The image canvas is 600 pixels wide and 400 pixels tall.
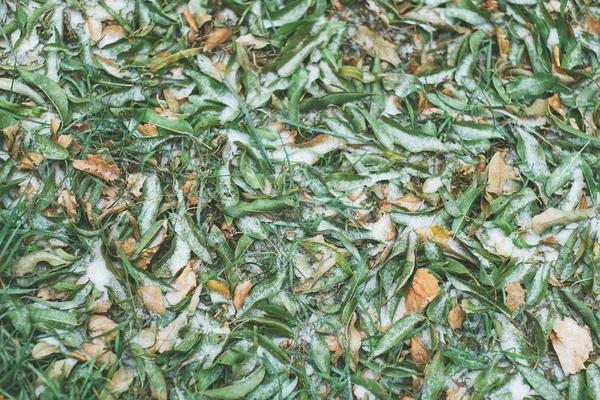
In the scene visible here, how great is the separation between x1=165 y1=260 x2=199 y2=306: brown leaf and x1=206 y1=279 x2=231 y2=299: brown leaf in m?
0.05

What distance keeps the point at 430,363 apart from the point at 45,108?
5.28 ft

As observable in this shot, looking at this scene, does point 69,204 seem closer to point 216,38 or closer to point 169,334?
point 169,334

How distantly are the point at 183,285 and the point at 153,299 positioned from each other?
10cm

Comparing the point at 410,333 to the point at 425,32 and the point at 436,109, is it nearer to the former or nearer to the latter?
the point at 436,109

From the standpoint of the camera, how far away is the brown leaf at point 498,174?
6.65 ft

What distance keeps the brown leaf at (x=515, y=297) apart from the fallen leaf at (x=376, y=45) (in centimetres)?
98

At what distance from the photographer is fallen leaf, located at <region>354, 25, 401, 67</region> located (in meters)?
2.27

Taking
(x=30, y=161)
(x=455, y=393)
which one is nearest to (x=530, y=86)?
(x=455, y=393)

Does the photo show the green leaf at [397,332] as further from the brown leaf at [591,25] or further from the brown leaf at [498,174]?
the brown leaf at [591,25]

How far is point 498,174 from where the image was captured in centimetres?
205

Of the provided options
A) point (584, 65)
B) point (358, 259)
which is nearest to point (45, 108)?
point (358, 259)

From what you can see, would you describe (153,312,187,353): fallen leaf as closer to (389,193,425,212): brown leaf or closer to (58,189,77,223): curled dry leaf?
(58,189,77,223): curled dry leaf

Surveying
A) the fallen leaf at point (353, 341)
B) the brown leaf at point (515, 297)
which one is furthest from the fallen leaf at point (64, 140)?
the brown leaf at point (515, 297)

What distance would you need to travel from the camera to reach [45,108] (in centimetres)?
203
